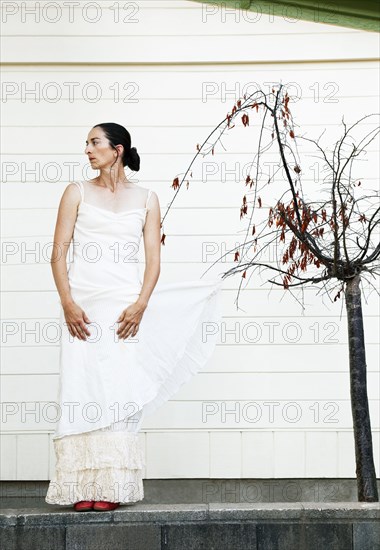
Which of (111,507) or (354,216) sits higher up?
(354,216)

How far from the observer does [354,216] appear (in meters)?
7.63

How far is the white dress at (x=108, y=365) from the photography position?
5824 mm

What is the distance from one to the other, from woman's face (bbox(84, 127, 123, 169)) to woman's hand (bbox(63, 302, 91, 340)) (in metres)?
0.74

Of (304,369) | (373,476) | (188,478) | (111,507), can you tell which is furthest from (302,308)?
(111,507)

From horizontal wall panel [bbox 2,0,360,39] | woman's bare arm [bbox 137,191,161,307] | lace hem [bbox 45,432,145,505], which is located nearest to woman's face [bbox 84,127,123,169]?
woman's bare arm [bbox 137,191,161,307]

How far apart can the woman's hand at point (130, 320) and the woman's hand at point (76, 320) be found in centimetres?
16

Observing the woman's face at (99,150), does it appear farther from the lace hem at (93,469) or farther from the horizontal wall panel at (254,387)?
the horizontal wall panel at (254,387)

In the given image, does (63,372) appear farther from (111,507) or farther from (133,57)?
(133,57)

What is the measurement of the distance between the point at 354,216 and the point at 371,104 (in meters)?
0.79

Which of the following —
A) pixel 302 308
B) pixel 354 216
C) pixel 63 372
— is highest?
pixel 354 216

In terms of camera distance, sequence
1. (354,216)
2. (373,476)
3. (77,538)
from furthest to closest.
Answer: (354,216) → (373,476) → (77,538)

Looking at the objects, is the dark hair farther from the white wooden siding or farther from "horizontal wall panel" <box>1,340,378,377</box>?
"horizontal wall panel" <box>1,340,378,377</box>

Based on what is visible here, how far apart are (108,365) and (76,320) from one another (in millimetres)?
279

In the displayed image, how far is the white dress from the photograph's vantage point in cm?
582
